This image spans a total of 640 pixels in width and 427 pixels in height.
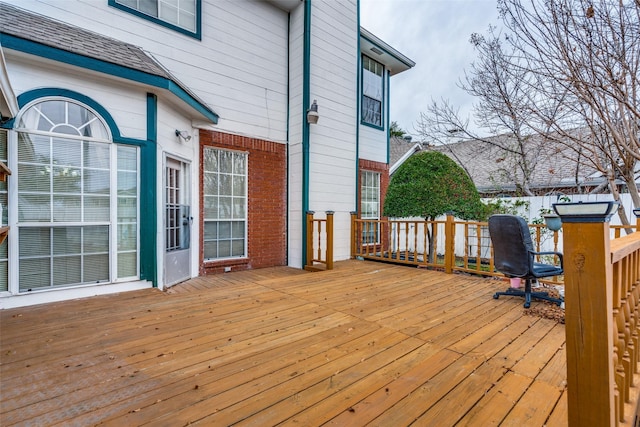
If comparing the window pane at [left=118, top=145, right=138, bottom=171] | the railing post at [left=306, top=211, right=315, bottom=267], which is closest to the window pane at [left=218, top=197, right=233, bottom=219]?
the railing post at [left=306, top=211, right=315, bottom=267]

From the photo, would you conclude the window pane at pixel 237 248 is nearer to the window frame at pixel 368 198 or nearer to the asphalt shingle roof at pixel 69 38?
the asphalt shingle roof at pixel 69 38

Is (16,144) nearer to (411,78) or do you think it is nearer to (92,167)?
(92,167)

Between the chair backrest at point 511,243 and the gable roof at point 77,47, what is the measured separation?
14.6ft

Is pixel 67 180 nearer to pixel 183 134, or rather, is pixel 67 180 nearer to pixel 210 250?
pixel 183 134

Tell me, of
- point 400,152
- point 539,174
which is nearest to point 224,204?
point 400,152

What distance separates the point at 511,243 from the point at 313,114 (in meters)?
3.89

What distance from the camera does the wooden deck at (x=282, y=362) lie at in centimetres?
162

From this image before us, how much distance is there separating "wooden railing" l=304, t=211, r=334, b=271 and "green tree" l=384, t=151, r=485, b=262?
6.11ft

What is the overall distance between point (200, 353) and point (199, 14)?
17.2 feet

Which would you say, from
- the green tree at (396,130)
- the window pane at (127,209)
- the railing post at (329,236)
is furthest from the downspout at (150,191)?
the green tree at (396,130)

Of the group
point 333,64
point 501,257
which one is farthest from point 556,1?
point 333,64

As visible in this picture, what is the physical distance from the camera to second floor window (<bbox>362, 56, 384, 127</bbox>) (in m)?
7.70

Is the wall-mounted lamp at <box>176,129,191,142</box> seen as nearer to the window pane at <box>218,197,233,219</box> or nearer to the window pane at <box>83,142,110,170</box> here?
the window pane at <box>83,142,110,170</box>

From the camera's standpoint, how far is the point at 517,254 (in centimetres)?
351
